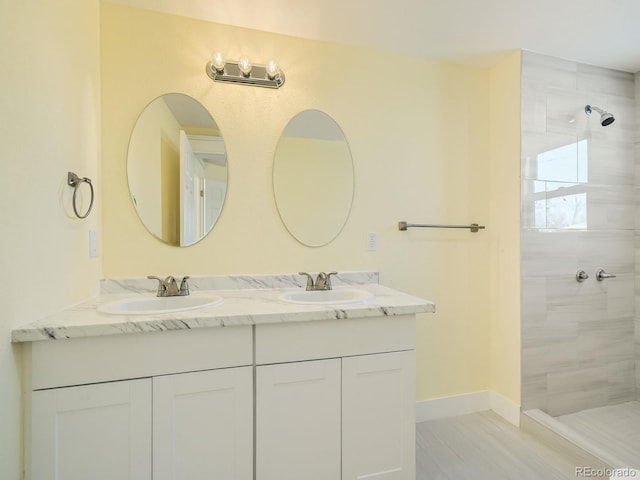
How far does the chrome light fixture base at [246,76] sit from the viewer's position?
1.72m

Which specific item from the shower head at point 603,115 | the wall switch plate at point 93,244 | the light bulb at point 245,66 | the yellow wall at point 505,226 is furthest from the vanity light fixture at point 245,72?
the shower head at point 603,115

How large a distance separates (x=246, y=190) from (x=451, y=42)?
1513 mm

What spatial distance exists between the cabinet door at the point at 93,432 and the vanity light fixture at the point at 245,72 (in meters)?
1.53

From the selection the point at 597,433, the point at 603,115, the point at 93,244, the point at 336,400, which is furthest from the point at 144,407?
the point at 603,115

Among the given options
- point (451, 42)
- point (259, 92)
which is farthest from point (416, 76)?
point (259, 92)

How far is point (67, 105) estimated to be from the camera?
4.30 ft

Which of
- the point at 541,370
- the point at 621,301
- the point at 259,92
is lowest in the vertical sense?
the point at 541,370

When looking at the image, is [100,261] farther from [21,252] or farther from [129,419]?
[129,419]

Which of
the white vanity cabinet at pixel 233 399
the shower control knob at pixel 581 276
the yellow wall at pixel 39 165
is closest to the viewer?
the yellow wall at pixel 39 165

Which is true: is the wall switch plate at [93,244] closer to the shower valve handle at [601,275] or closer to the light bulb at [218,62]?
the light bulb at [218,62]

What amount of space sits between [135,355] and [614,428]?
2.69m

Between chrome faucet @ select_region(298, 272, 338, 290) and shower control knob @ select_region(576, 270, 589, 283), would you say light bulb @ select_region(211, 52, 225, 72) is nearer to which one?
chrome faucet @ select_region(298, 272, 338, 290)

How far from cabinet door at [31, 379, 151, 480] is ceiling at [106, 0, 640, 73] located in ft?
5.89

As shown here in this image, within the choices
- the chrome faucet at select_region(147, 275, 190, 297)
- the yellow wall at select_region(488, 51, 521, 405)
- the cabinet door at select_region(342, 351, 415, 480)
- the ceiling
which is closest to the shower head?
the ceiling
